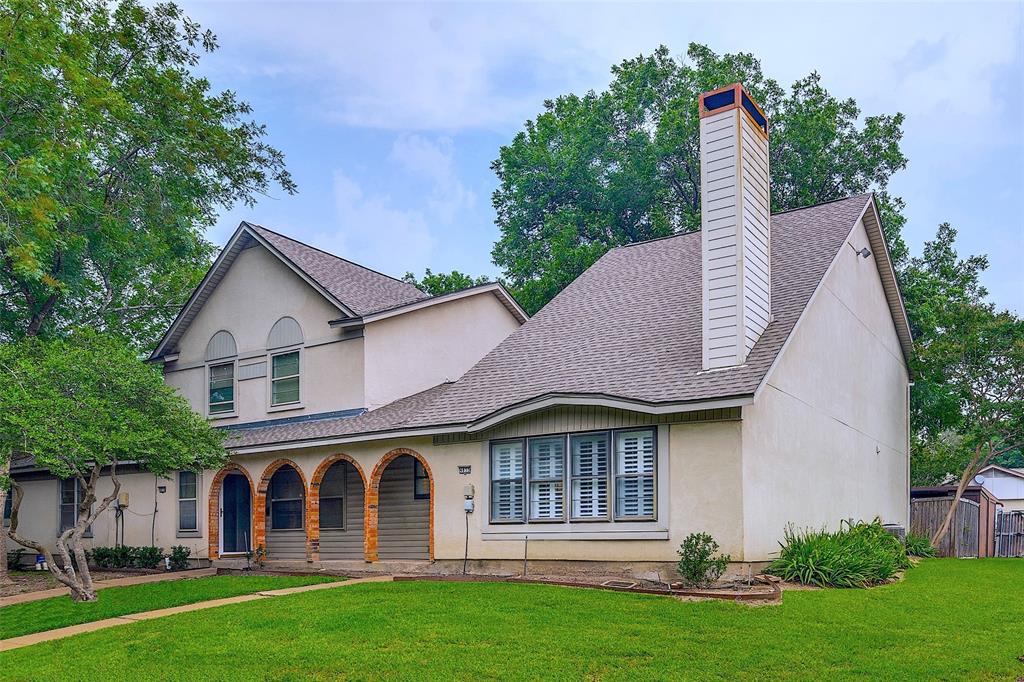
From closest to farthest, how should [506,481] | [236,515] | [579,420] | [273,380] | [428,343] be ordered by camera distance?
1. [579,420]
2. [506,481]
3. [428,343]
4. [273,380]
5. [236,515]

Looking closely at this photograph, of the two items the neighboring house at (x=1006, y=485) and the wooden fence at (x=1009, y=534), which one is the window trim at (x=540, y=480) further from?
the neighboring house at (x=1006, y=485)

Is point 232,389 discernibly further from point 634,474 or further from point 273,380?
point 634,474

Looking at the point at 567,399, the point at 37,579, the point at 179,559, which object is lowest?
the point at 37,579

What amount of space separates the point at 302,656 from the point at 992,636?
700 cm

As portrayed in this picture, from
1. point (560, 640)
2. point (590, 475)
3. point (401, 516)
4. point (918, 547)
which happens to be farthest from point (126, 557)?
point (918, 547)

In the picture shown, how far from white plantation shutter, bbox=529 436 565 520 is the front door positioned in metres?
9.00

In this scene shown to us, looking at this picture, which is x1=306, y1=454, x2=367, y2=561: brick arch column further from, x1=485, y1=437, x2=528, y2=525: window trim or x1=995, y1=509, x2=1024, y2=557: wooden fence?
x1=995, y1=509, x2=1024, y2=557: wooden fence

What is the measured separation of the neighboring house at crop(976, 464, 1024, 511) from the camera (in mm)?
42375

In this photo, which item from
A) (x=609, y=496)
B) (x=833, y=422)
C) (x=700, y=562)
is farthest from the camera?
(x=833, y=422)

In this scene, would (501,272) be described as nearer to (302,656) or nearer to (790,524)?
(790,524)

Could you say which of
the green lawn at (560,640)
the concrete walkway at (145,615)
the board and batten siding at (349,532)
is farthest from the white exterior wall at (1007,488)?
the concrete walkway at (145,615)

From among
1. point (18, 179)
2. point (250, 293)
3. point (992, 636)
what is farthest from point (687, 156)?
point (992, 636)

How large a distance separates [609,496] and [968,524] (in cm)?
1303

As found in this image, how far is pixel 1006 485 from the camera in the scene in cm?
4438
